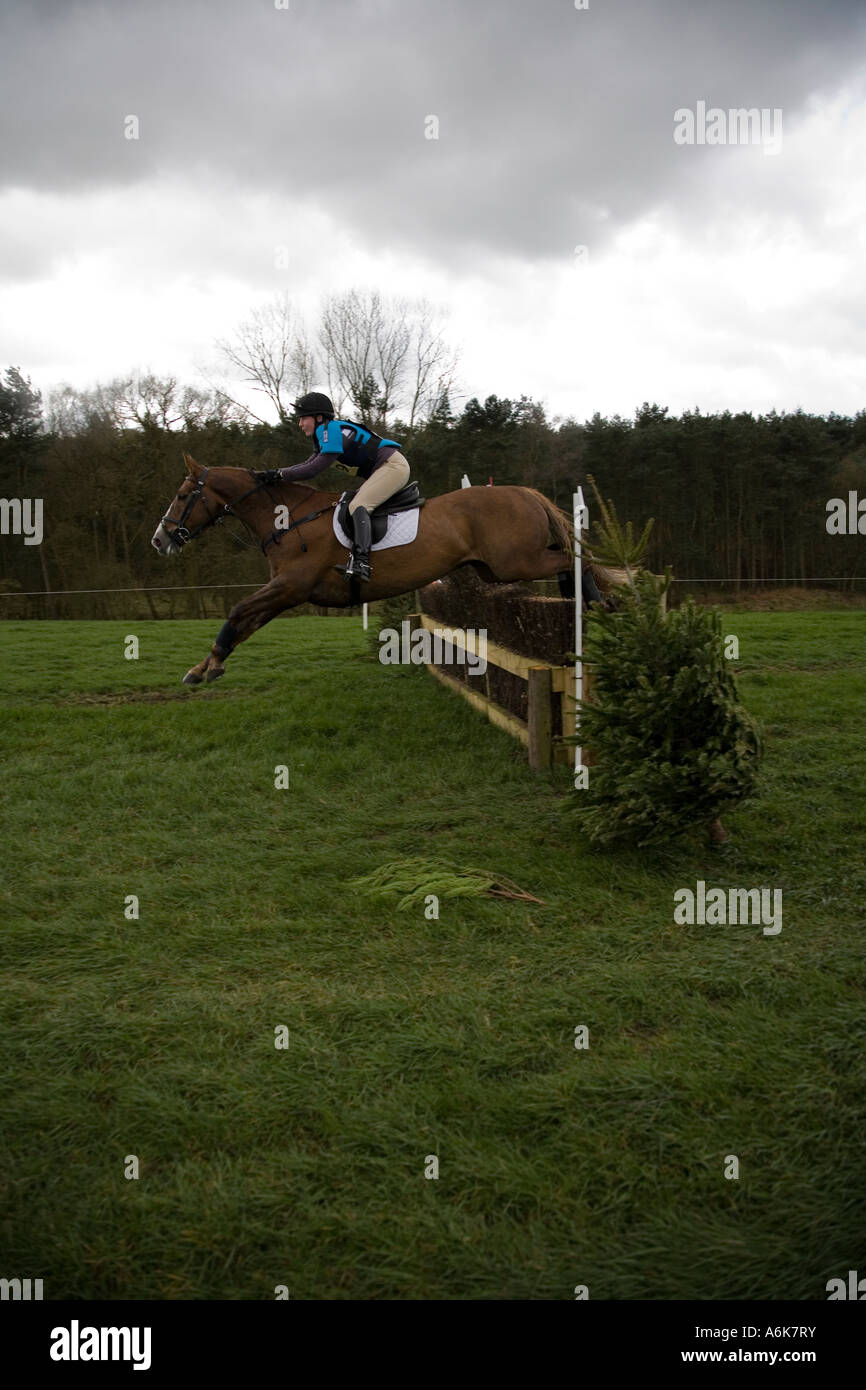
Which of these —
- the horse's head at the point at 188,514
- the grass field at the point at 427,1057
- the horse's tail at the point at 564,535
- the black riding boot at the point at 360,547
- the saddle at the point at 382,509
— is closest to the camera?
the grass field at the point at 427,1057

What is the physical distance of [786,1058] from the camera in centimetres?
353

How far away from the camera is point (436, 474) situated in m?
28.7

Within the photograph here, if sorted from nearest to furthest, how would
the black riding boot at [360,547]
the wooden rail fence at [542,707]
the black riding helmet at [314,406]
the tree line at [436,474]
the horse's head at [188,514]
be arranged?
the horse's head at [188,514]
the black riding helmet at [314,406]
the black riding boot at [360,547]
the wooden rail fence at [542,707]
the tree line at [436,474]

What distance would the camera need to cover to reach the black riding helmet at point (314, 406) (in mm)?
6152

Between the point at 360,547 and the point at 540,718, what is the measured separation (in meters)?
2.49

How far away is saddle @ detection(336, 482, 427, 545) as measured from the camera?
6.42 meters

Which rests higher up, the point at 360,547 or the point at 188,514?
the point at 188,514

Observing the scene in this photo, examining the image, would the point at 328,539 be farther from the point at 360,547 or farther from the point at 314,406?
the point at 314,406

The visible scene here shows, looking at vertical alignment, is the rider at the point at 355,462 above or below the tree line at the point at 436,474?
below

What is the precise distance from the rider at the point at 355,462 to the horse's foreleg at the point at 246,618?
427 millimetres

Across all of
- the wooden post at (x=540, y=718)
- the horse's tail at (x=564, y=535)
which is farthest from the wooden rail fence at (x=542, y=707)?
the horse's tail at (x=564, y=535)

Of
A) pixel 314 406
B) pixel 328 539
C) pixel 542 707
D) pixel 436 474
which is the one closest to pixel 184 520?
pixel 328 539

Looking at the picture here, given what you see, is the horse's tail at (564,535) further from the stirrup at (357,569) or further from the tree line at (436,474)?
the tree line at (436,474)
